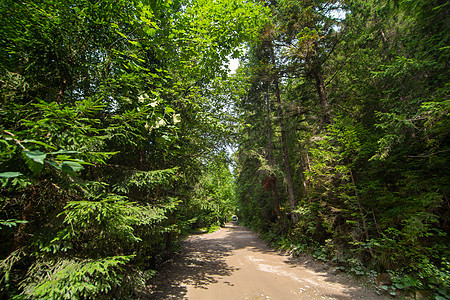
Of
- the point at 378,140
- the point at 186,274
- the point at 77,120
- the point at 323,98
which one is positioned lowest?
the point at 186,274

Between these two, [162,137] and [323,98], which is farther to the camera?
[323,98]

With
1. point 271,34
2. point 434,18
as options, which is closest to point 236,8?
point 434,18

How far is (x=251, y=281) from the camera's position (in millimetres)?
5902

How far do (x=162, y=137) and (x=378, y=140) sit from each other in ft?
20.2

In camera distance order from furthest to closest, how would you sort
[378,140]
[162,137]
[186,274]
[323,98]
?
[323,98], [186,274], [378,140], [162,137]

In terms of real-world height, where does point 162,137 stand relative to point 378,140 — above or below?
below

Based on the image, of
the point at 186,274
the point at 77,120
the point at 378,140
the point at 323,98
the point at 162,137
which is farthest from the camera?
the point at 323,98

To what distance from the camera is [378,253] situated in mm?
5273

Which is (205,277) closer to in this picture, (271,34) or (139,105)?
(139,105)

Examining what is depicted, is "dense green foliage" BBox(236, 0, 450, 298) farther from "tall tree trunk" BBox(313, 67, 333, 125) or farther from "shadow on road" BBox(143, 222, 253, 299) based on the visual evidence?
"shadow on road" BBox(143, 222, 253, 299)

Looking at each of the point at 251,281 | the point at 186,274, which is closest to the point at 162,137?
the point at 251,281

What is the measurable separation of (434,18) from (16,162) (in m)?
9.77

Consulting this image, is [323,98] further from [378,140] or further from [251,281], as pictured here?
[251,281]

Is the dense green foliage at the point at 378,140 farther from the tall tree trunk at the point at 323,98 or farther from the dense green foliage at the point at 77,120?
the dense green foliage at the point at 77,120
